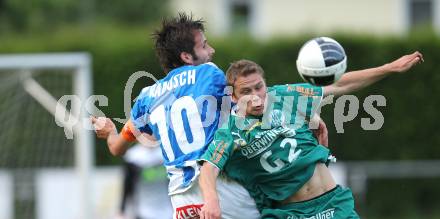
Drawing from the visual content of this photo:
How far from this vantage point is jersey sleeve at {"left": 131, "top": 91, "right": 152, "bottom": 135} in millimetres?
6543

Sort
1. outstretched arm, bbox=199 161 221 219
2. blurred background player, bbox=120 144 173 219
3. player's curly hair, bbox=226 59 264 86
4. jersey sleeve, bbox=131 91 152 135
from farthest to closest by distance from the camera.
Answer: blurred background player, bbox=120 144 173 219 < jersey sleeve, bbox=131 91 152 135 < player's curly hair, bbox=226 59 264 86 < outstretched arm, bbox=199 161 221 219

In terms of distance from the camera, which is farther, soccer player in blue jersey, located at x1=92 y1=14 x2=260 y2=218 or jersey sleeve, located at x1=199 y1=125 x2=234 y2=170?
soccer player in blue jersey, located at x1=92 y1=14 x2=260 y2=218

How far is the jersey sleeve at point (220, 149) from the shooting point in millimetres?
5910

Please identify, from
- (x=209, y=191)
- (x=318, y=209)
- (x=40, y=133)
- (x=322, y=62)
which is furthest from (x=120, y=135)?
(x=40, y=133)

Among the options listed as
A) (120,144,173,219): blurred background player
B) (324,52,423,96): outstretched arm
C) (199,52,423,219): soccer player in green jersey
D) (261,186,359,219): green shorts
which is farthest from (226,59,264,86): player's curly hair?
(120,144,173,219): blurred background player

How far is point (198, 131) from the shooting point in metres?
6.22

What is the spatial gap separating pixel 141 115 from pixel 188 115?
46 centimetres

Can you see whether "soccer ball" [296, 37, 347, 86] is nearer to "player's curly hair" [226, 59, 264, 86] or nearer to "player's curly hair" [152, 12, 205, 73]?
"player's curly hair" [226, 59, 264, 86]

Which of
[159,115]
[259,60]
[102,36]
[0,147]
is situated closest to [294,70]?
[259,60]

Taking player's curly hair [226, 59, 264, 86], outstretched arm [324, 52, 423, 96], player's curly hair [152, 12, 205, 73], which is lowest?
outstretched arm [324, 52, 423, 96]

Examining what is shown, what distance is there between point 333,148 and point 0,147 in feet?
18.8

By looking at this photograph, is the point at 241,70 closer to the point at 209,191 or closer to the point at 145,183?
the point at 209,191

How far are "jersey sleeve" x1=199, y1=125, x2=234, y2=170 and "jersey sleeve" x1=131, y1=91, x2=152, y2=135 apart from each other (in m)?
0.70

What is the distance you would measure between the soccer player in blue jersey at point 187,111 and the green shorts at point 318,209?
185mm
